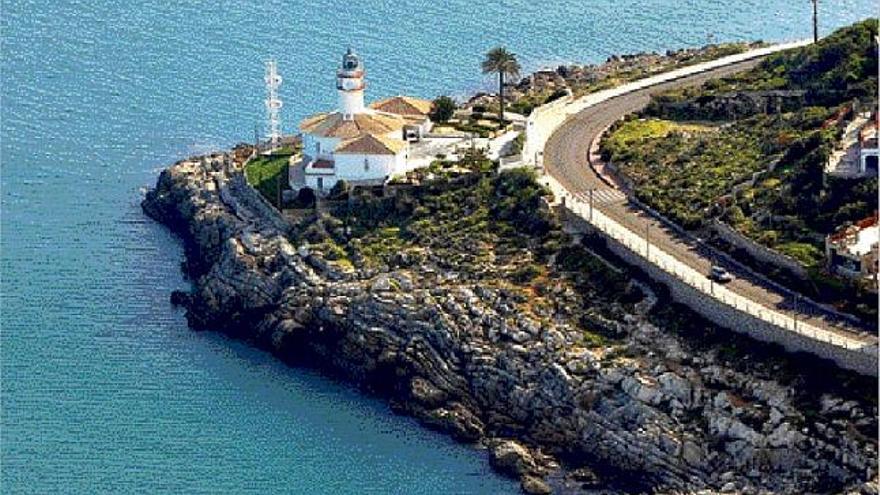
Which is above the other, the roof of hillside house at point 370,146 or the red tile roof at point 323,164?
the roof of hillside house at point 370,146

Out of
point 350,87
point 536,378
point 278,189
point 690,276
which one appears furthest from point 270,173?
point 690,276

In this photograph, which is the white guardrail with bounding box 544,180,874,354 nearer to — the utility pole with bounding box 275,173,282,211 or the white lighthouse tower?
the white lighthouse tower

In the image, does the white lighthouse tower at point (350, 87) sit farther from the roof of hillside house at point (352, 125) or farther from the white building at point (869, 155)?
the white building at point (869, 155)

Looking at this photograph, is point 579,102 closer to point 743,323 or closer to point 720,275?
point 720,275

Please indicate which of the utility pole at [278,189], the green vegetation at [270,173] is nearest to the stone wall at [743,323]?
the utility pole at [278,189]

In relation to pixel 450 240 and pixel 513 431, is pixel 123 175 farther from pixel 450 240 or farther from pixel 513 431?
pixel 513 431

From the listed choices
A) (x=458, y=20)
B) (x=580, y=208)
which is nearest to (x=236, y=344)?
(x=580, y=208)
